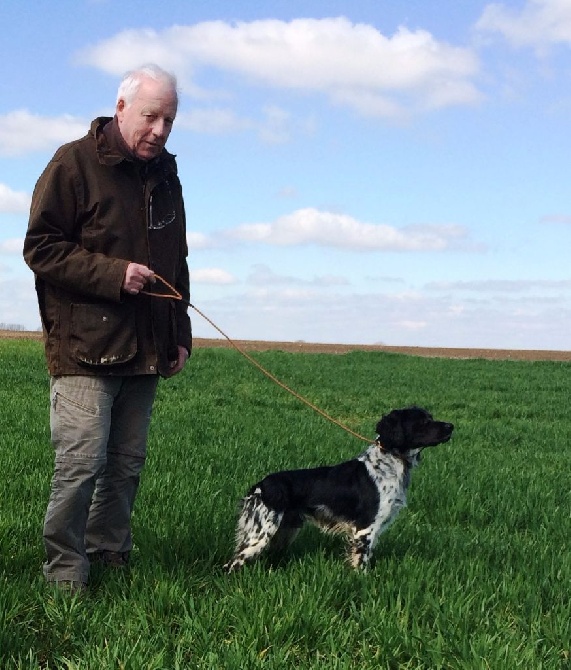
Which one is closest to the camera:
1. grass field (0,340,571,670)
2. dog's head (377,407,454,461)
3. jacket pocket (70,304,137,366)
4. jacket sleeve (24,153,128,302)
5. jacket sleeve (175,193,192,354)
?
grass field (0,340,571,670)

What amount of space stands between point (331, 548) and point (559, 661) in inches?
79.9

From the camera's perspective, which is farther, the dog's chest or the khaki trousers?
the dog's chest

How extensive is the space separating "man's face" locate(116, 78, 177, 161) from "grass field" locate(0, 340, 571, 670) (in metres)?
2.47

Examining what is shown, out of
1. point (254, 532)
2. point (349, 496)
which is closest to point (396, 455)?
point (349, 496)

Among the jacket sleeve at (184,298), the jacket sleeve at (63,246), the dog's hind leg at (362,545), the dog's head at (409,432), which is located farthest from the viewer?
the dog's head at (409,432)

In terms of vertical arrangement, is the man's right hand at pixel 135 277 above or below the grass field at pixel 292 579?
above

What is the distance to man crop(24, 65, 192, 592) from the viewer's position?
14.2ft

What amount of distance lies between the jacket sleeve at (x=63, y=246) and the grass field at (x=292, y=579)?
1688mm

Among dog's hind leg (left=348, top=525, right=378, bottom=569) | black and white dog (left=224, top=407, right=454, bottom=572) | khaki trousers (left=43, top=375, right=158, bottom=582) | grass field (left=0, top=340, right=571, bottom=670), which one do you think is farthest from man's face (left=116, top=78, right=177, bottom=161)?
dog's hind leg (left=348, top=525, right=378, bottom=569)

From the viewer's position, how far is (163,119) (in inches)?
172

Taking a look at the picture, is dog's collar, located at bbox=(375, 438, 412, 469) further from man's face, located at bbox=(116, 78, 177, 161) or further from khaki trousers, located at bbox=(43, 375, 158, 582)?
man's face, located at bbox=(116, 78, 177, 161)

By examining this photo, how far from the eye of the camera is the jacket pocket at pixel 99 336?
14.5 ft

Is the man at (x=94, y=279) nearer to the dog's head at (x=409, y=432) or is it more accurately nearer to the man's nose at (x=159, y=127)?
the man's nose at (x=159, y=127)

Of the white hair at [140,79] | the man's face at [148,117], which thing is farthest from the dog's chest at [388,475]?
the white hair at [140,79]
